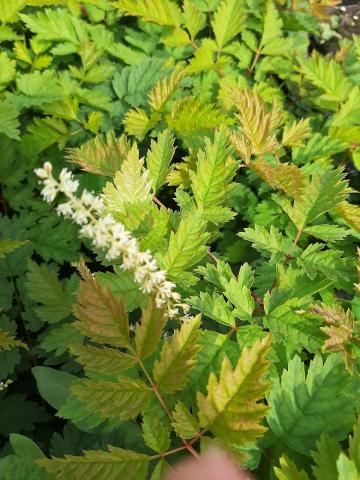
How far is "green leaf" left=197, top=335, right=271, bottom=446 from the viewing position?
117 centimetres

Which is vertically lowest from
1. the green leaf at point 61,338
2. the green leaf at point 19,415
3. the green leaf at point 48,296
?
the green leaf at point 19,415

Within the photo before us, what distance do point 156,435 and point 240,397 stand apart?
9.5 inches

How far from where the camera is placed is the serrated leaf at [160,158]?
5.59ft

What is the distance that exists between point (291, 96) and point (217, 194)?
1.42 meters

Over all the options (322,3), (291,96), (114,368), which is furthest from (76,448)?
(322,3)

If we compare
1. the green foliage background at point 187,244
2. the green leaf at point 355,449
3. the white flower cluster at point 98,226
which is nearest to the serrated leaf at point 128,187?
the green foliage background at point 187,244

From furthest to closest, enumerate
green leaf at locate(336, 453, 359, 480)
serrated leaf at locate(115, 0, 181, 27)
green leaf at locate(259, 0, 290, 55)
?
green leaf at locate(259, 0, 290, 55) < serrated leaf at locate(115, 0, 181, 27) < green leaf at locate(336, 453, 359, 480)

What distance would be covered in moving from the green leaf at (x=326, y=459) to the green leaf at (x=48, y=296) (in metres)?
1.04

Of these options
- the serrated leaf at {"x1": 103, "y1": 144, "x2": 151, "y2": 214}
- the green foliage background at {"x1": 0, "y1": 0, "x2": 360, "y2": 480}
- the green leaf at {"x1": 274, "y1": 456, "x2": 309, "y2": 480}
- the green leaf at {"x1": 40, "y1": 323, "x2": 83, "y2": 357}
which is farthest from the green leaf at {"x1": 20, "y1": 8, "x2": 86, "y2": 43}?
the green leaf at {"x1": 274, "y1": 456, "x2": 309, "y2": 480}

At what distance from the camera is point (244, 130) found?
5.90ft

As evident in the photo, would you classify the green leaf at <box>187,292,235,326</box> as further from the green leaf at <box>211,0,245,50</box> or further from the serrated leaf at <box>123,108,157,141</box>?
the green leaf at <box>211,0,245,50</box>

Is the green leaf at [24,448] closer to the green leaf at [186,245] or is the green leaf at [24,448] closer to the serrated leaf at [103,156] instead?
the green leaf at [186,245]

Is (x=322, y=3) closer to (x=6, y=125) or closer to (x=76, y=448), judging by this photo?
(x=6, y=125)

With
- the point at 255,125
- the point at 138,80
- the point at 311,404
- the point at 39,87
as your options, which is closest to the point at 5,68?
the point at 39,87
